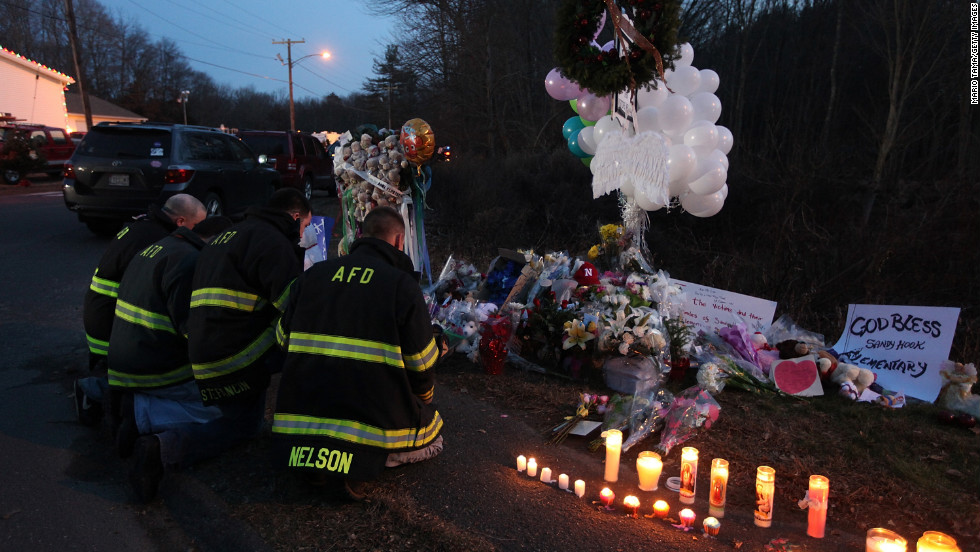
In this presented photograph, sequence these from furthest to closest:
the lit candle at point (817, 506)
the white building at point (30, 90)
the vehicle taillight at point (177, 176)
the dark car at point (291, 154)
Result: the white building at point (30, 90) → the dark car at point (291, 154) → the vehicle taillight at point (177, 176) → the lit candle at point (817, 506)

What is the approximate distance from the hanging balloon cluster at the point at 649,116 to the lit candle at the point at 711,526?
10.5ft

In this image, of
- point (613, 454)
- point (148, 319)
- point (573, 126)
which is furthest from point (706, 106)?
point (148, 319)

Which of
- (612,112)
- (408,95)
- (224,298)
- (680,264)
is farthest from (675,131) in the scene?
(408,95)

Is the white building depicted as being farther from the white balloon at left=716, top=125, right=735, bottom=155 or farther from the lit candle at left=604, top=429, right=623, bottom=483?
the lit candle at left=604, top=429, right=623, bottom=483

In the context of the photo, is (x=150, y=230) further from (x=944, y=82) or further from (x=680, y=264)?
(x=944, y=82)

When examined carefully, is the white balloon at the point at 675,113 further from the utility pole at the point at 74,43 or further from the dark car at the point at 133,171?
the utility pole at the point at 74,43

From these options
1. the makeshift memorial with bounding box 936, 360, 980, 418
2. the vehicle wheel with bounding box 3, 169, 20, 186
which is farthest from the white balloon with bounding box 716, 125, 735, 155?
the vehicle wheel with bounding box 3, 169, 20, 186

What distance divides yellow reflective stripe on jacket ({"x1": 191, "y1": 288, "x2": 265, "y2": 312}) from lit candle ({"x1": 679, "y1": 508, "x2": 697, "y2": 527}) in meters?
2.61

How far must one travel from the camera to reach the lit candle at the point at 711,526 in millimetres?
3051

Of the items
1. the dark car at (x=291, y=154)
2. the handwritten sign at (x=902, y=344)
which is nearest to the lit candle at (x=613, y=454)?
the handwritten sign at (x=902, y=344)

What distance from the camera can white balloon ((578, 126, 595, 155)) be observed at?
6793 millimetres

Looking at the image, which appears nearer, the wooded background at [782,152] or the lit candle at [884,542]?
the lit candle at [884,542]

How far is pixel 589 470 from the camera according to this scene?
3779 millimetres

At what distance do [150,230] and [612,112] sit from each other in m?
4.05
